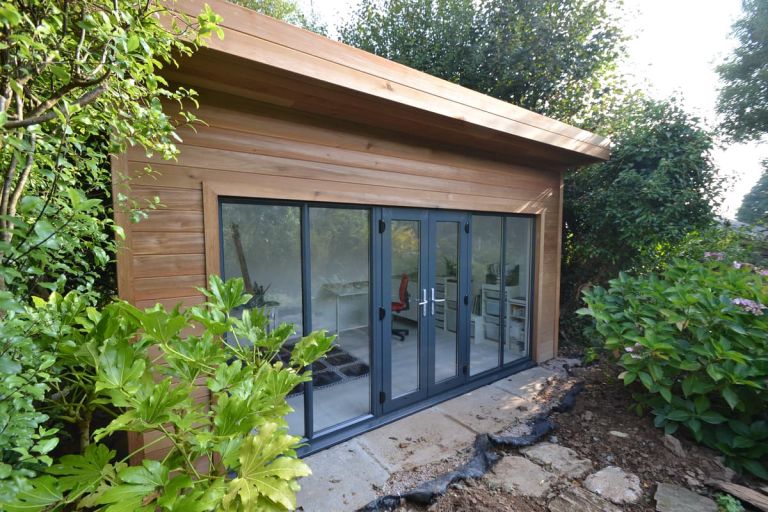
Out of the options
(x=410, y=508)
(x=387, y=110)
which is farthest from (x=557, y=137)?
(x=410, y=508)

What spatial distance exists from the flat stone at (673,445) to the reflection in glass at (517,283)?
1.61m

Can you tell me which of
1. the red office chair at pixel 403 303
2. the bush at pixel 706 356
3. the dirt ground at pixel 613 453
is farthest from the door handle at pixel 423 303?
the bush at pixel 706 356

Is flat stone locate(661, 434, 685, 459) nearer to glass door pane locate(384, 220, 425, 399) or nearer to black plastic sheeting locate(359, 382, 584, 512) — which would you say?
black plastic sheeting locate(359, 382, 584, 512)

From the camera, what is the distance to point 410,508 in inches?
75.5

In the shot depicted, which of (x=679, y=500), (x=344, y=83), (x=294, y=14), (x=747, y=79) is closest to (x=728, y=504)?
(x=679, y=500)

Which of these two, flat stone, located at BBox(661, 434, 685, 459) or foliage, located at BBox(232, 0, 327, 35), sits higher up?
foliage, located at BBox(232, 0, 327, 35)

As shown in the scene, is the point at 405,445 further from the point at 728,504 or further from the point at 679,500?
the point at 728,504

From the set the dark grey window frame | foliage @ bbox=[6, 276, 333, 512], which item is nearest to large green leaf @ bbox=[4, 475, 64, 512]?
foliage @ bbox=[6, 276, 333, 512]

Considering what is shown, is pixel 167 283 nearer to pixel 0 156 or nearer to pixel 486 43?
pixel 0 156

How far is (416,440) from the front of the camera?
8.43 feet

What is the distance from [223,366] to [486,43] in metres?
6.13

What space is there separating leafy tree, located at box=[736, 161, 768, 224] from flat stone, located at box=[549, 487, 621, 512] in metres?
4.27

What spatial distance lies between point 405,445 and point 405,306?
110 cm

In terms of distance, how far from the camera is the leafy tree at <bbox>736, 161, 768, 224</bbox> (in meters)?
4.73
